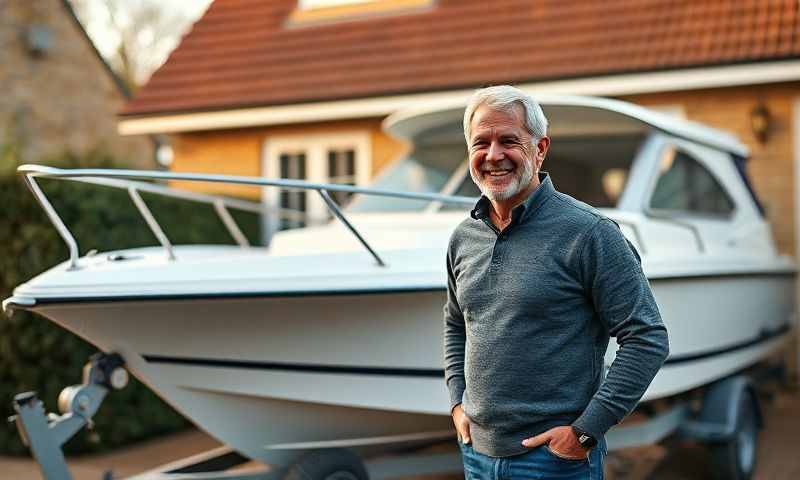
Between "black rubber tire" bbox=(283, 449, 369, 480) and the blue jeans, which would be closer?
the blue jeans

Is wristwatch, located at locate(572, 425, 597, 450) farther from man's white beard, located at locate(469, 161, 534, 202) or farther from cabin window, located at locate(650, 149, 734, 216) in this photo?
cabin window, located at locate(650, 149, 734, 216)

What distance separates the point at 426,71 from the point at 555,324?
728 centimetres

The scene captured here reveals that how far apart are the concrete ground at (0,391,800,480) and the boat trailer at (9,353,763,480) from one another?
0.27m

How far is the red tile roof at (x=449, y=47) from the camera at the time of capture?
8281 millimetres

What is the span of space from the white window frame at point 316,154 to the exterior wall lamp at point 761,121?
3898 mm

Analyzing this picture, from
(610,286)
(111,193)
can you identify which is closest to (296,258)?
(610,286)

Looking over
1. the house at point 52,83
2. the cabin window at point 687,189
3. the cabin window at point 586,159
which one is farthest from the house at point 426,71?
the house at point 52,83

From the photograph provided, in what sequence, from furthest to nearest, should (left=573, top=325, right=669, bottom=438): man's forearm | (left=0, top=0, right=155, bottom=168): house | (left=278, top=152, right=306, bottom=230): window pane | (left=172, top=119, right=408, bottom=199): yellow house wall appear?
(left=0, top=0, right=155, bottom=168): house → (left=278, top=152, right=306, bottom=230): window pane → (left=172, top=119, right=408, bottom=199): yellow house wall → (left=573, top=325, right=669, bottom=438): man's forearm

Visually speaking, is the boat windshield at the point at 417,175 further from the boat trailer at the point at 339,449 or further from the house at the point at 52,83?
the house at the point at 52,83

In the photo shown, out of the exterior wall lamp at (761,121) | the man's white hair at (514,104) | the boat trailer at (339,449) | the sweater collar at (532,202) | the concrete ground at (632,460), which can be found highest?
the man's white hair at (514,104)

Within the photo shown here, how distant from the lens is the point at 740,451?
207 inches

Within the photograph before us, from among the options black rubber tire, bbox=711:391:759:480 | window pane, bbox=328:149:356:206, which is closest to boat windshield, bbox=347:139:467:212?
black rubber tire, bbox=711:391:759:480

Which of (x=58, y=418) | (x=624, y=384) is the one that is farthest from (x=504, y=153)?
(x=58, y=418)

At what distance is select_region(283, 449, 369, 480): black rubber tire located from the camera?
3998 mm
